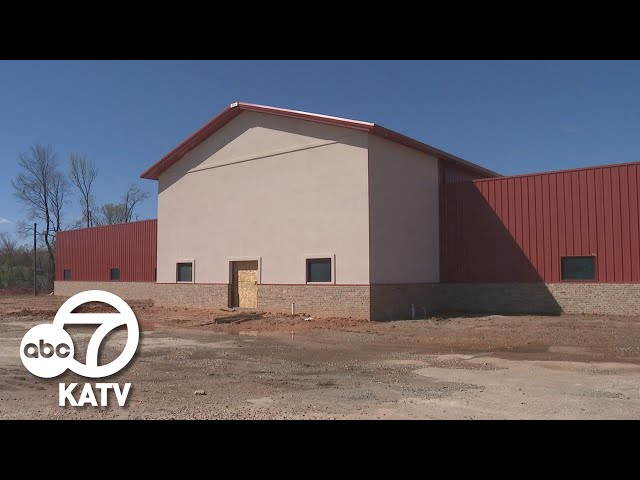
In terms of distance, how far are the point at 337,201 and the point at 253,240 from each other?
17.0 ft

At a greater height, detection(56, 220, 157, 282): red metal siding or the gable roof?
the gable roof

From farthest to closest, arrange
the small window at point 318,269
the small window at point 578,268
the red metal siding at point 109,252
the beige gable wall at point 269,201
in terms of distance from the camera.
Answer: the red metal siding at point 109,252 < the small window at point 318,269 < the beige gable wall at point 269,201 < the small window at point 578,268

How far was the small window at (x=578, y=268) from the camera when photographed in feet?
72.4

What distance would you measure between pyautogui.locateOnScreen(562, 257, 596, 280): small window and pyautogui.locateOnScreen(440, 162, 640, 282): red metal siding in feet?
0.83

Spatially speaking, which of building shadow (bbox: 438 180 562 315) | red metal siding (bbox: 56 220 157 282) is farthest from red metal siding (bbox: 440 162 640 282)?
red metal siding (bbox: 56 220 157 282)

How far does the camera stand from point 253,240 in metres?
26.1

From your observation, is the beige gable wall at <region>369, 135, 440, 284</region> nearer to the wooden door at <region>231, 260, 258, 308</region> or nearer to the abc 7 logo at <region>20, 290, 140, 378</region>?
the wooden door at <region>231, 260, 258, 308</region>

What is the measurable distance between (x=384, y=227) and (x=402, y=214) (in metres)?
1.46

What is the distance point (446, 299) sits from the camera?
1003 inches

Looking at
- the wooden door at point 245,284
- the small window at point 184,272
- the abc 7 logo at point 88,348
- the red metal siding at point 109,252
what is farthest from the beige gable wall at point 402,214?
the red metal siding at point 109,252

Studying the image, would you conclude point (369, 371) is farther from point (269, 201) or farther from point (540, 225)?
point (269, 201)

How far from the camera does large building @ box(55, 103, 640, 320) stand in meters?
21.9

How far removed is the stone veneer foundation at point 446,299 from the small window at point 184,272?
3.07 m

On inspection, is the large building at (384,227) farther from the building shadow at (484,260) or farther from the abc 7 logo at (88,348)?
the abc 7 logo at (88,348)
